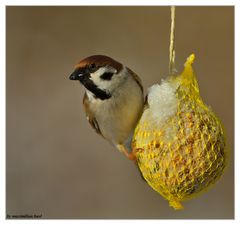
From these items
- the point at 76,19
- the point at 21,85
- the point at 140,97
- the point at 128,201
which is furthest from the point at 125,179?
the point at 140,97

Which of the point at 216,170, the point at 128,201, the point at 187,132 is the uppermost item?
the point at 187,132

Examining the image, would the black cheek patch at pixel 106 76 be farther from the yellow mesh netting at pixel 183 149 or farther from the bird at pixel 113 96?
the yellow mesh netting at pixel 183 149

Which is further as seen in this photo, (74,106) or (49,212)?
(74,106)

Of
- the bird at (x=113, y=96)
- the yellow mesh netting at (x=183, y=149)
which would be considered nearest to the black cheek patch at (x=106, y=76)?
the bird at (x=113, y=96)

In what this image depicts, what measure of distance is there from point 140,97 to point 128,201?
66.2 inches

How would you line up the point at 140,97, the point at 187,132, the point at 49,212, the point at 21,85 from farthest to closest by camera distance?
the point at 21,85
the point at 49,212
the point at 140,97
the point at 187,132

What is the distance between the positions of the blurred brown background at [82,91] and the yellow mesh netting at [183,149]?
5.19 ft

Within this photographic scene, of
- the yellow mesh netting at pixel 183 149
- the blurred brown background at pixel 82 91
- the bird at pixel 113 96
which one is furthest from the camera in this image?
the blurred brown background at pixel 82 91

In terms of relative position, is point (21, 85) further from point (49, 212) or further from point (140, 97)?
point (140, 97)

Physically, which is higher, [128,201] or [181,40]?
[181,40]

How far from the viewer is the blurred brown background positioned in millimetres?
3152

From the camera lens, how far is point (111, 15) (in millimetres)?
3305

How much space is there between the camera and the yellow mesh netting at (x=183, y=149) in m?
1.49

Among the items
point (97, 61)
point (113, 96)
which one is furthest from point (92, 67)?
point (113, 96)
